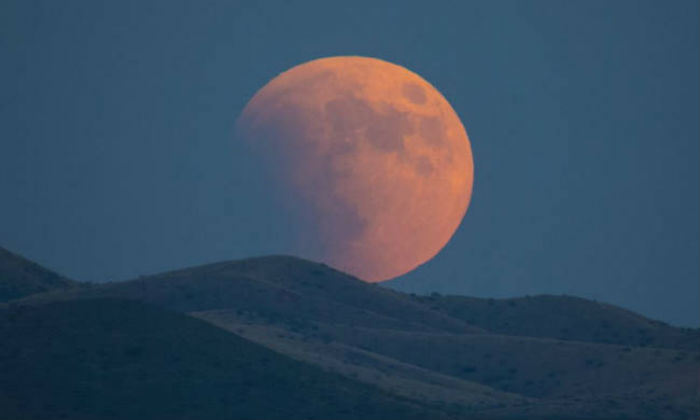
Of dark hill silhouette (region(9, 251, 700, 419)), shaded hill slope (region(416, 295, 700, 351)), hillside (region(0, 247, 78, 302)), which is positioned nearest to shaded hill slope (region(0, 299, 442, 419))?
dark hill silhouette (region(9, 251, 700, 419))

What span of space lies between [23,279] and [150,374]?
34571mm

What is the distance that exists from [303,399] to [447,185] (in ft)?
145

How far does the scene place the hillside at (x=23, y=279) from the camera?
8831 cm

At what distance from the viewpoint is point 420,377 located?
225 ft

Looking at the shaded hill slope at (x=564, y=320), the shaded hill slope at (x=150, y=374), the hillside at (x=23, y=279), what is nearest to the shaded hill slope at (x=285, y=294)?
the shaded hill slope at (x=564, y=320)

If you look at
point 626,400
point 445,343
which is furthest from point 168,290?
point 626,400

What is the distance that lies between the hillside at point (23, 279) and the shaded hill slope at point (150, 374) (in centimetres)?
2403

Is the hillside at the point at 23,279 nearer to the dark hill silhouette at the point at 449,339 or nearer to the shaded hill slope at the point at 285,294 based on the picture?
the dark hill silhouette at the point at 449,339

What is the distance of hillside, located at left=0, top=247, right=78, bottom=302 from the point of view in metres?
88.3

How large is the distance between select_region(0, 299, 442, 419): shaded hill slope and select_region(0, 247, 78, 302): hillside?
78.8ft

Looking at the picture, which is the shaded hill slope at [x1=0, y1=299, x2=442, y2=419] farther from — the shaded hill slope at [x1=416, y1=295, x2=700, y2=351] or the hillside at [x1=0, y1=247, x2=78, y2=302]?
the shaded hill slope at [x1=416, y1=295, x2=700, y2=351]

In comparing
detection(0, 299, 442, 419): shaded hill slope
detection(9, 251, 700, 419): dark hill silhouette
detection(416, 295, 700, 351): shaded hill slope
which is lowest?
detection(0, 299, 442, 419): shaded hill slope

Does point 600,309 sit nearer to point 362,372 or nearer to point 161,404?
point 362,372

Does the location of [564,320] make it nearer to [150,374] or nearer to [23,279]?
[23,279]
